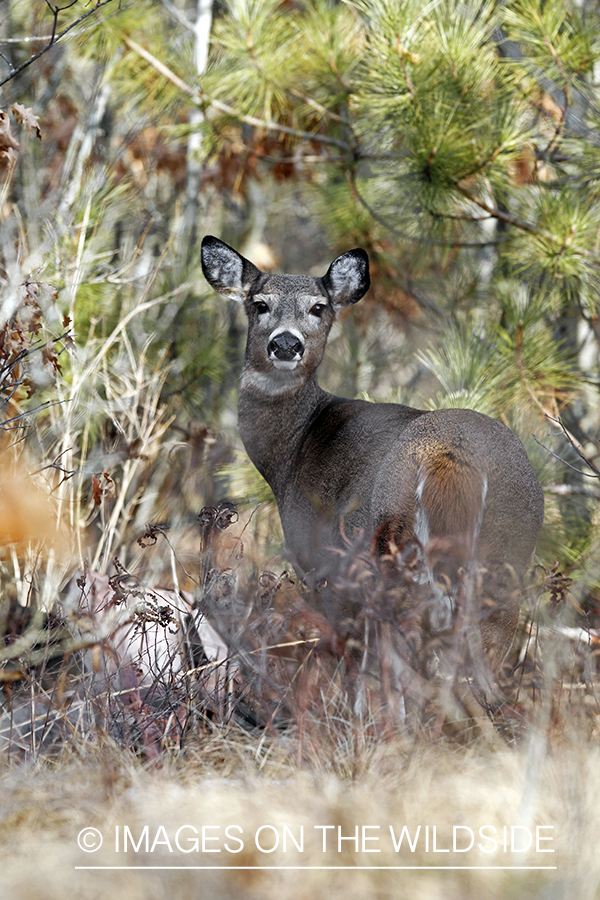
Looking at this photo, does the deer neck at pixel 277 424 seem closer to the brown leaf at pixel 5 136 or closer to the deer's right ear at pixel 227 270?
the deer's right ear at pixel 227 270

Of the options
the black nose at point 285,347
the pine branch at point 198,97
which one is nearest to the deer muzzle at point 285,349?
the black nose at point 285,347

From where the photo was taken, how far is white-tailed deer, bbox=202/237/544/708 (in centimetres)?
351

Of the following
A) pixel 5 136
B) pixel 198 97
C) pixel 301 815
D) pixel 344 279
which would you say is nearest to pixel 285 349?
pixel 344 279

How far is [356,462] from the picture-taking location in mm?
4133

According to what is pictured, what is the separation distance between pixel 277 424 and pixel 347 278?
2.94 ft

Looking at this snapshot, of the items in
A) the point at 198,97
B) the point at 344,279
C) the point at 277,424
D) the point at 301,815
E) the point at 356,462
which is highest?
the point at 198,97

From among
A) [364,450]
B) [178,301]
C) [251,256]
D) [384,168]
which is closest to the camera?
[364,450]

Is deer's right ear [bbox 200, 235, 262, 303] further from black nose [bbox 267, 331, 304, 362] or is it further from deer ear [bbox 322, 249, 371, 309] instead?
black nose [bbox 267, 331, 304, 362]

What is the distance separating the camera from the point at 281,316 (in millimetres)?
4562

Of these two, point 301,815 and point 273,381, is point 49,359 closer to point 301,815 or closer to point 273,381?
point 273,381

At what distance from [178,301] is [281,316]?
2615 millimetres

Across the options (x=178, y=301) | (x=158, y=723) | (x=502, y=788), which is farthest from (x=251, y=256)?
(x=502, y=788)

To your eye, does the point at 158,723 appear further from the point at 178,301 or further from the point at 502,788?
the point at 178,301

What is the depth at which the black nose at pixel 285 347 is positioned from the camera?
Answer: 14.1ft
